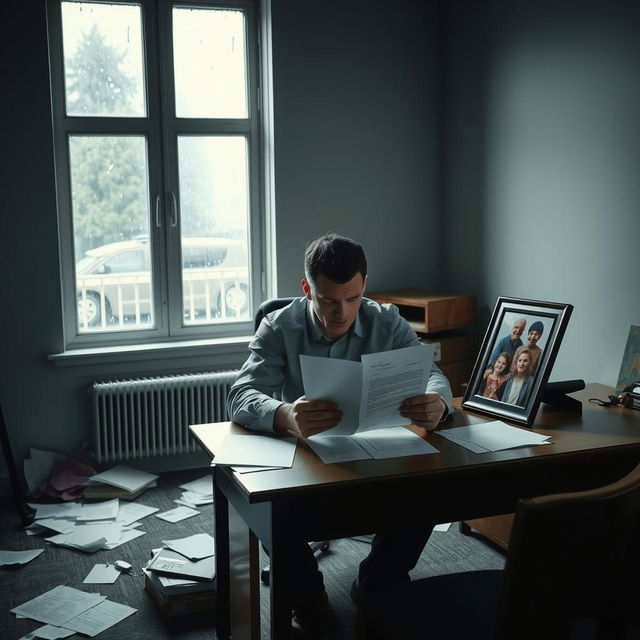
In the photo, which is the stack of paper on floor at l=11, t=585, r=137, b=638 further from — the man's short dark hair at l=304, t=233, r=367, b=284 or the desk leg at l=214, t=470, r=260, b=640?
the man's short dark hair at l=304, t=233, r=367, b=284

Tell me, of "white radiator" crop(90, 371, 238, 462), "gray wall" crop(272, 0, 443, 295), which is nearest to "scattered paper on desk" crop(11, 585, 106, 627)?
"white radiator" crop(90, 371, 238, 462)

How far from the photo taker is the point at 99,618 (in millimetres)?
2406

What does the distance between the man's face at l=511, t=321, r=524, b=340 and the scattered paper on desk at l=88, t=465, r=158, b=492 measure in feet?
6.60

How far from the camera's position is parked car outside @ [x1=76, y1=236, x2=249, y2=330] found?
3783 mm

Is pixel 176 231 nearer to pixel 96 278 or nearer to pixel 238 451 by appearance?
pixel 96 278

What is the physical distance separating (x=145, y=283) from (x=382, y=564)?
2.11m

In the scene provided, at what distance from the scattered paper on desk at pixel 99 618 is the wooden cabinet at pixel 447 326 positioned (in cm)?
178

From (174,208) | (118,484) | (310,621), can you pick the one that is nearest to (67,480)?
(118,484)

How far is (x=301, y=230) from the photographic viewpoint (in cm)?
389

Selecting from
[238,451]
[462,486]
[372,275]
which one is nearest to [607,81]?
[372,275]

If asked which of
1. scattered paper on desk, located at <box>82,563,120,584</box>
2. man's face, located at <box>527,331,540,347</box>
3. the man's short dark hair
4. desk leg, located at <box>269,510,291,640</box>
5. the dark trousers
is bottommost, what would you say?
scattered paper on desk, located at <box>82,563,120,584</box>

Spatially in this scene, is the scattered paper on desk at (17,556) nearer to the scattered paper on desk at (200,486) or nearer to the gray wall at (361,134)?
the scattered paper on desk at (200,486)

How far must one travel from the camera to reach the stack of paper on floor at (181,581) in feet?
7.81

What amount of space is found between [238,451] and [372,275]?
2.32 metres
